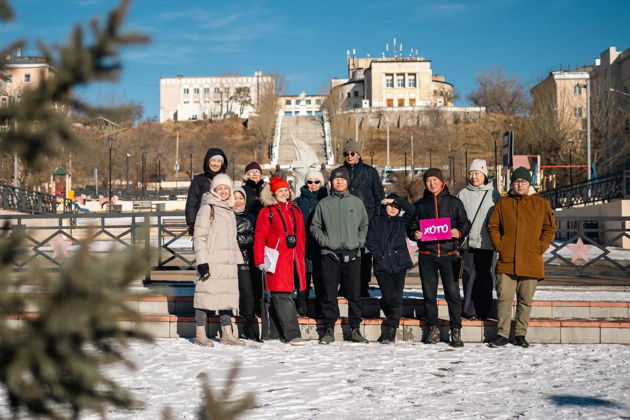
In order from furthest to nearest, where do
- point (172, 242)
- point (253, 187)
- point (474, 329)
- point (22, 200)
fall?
1. point (22, 200)
2. point (172, 242)
3. point (253, 187)
4. point (474, 329)

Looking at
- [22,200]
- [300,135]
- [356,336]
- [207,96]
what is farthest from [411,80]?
[356,336]

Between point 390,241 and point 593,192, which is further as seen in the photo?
point 593,192

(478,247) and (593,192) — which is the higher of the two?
(593,192)

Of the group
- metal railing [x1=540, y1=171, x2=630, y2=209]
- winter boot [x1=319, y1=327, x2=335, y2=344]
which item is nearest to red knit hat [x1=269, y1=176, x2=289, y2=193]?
winter boot [x1=319, y1=327, x2=335, y2=344]

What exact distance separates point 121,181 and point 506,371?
6299 cm

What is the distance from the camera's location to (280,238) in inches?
324

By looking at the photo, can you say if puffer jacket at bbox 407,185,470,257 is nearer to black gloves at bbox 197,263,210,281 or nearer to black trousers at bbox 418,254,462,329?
black trousers at bbox 418,254,462,329

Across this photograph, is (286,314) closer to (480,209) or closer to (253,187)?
(253,187)

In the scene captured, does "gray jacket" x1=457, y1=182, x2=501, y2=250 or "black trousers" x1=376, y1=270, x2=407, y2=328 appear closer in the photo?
"black trousers" x1=376, y1=270, x2=407, y2=328

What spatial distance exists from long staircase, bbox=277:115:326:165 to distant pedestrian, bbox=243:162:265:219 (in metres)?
67.9

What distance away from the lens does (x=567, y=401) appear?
561 cm

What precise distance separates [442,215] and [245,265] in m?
2.23

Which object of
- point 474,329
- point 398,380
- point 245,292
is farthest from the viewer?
point 245,292

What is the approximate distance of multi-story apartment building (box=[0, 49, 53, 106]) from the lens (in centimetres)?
172
